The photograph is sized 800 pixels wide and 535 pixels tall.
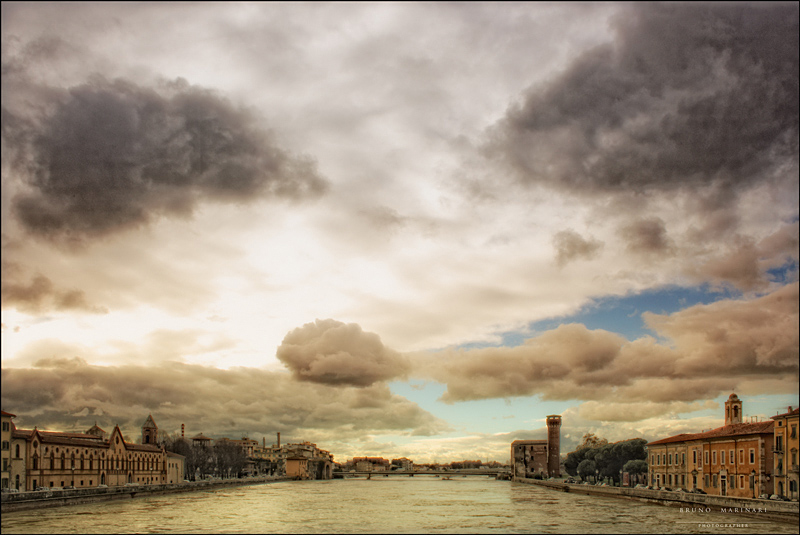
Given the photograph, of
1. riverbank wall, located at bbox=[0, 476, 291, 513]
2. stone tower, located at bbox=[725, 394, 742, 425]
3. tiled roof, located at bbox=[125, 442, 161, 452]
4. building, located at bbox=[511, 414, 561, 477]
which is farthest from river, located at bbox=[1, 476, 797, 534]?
building, located at bbox=[511, 414, 561, 477]

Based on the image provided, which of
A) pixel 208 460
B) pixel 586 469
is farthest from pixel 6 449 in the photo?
pixel 586 469

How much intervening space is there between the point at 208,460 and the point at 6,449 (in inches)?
3703

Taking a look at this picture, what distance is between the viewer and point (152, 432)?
138125mm

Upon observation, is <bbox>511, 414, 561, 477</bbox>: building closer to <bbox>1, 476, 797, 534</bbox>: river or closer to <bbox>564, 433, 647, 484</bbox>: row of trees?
<bbox>564, 433, 647, 484</bbox>: row of trees

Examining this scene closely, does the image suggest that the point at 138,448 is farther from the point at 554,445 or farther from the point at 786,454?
the point at 554,445

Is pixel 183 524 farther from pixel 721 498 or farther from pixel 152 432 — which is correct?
pixel 152 432

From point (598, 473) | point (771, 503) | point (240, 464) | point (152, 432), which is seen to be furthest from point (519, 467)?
point (771, 503)

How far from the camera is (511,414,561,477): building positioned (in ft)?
577

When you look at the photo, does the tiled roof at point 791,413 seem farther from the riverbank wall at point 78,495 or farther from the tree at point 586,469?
the tree at point 586,469

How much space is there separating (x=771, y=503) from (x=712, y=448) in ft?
63.5

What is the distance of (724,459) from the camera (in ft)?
220

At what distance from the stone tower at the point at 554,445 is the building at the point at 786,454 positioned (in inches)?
4875

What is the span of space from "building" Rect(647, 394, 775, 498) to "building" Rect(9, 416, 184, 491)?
75.9m

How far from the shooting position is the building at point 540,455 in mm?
175750
